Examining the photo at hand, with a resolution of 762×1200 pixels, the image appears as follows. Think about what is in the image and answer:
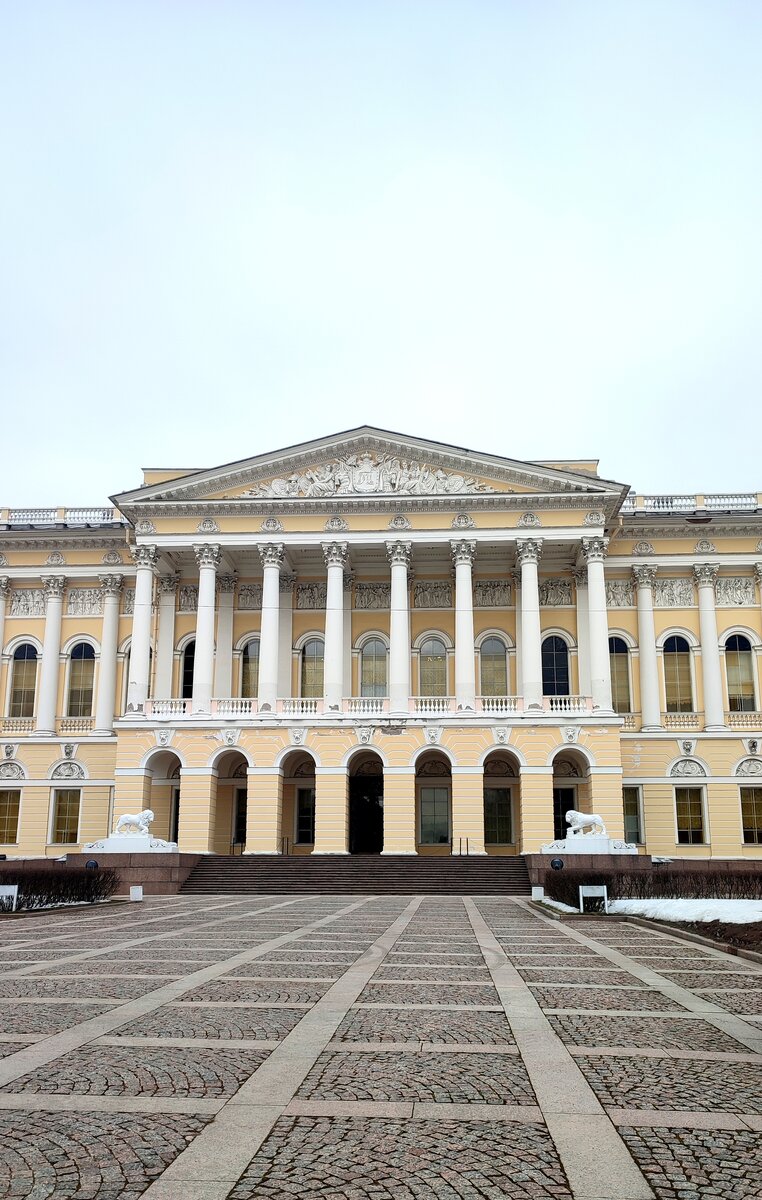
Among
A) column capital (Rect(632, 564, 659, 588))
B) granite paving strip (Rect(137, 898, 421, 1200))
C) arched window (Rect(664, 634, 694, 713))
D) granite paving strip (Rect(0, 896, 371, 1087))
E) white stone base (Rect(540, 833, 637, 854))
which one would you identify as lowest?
granite paving strip (Rect(137, 898, 421, 1200))

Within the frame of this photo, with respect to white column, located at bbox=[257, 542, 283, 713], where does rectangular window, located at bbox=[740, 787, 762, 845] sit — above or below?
below

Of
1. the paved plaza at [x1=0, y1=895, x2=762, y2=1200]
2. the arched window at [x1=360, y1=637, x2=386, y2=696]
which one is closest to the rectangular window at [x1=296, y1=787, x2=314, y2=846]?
the arched window at [x1=360, y1=637, x2=386, y2=696]

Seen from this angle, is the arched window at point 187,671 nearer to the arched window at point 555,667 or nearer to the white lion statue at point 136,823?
the white lion statue at point 136,823

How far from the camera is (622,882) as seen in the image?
81.6 feet

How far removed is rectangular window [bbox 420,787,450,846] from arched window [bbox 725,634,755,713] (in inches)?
523

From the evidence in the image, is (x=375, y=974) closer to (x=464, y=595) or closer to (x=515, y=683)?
(x=464, y=595)

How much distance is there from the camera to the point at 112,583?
4916 cm

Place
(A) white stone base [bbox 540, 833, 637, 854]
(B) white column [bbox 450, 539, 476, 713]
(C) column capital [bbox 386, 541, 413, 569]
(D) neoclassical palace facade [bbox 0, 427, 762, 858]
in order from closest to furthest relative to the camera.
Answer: (A) white stone base [bbox 540, 833, 637, 854]
(D) neoclassical palace facade [bbox 0, 427, 762, 858]
(B) white column [bbox 450, 539, 476, 713]
(C) column capital [bbox 386, 541, 413, 569]

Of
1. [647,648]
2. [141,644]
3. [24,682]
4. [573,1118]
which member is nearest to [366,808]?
[141,644]

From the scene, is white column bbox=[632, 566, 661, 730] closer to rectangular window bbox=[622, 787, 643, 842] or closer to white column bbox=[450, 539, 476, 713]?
rectangular window bbox=[622, 787, 643, 842]

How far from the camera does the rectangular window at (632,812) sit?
45.3 meters

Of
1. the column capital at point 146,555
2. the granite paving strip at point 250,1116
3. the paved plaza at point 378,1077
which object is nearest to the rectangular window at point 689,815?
the column capital at point 146,555

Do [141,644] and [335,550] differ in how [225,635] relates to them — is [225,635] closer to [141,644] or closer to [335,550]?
[141,644]

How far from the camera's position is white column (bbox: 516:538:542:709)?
42.5 m
